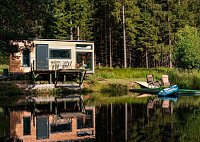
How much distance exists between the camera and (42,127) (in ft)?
49.3

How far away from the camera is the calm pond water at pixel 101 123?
12.5 meters

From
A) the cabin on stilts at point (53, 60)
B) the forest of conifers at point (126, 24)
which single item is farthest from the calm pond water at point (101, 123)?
the forest of conifers at point (126, 24)

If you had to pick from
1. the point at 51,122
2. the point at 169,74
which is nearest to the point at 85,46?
the point at 169,74

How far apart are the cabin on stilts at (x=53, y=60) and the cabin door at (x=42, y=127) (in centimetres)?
1583

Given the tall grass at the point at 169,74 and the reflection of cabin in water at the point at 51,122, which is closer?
the reflection of cabin in water at the point at 51,122

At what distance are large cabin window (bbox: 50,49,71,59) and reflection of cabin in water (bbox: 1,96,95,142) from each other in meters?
12.7

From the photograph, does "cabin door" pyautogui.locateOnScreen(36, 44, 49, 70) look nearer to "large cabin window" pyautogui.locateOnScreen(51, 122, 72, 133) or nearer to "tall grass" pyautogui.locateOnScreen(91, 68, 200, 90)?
"tall grass" pyautogui.locateOnScreen(91, 68, 200, 90)

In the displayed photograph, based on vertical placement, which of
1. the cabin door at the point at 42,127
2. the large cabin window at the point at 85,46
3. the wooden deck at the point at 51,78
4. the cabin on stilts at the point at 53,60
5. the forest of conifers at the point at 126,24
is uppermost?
the forest of conifers at the point at 126,24

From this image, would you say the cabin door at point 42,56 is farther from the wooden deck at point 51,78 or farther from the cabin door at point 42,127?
the cabin door at point 42,127

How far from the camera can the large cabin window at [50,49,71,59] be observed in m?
35.2

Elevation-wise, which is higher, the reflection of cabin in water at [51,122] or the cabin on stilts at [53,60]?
the cabin on stilts at [53,60]

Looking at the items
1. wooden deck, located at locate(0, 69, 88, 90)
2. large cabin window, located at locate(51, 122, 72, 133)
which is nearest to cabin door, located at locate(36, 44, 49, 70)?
wooden deck, located at locate(0, 69, 88, 90)

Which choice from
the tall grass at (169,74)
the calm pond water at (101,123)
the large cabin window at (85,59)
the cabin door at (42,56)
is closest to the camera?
the calm pond water at (101,123)

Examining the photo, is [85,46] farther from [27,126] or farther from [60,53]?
[27,126]
